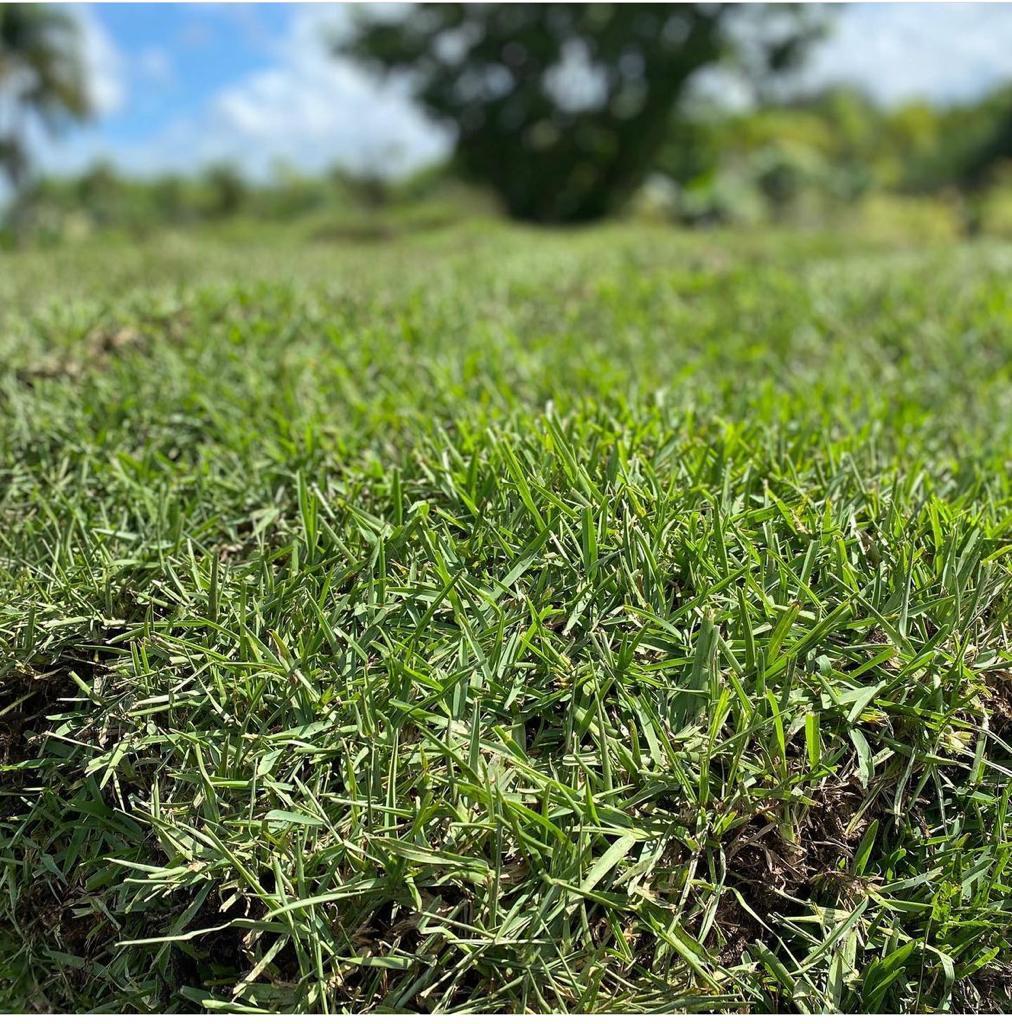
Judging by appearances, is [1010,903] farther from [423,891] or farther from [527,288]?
[527,288]

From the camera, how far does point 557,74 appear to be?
69.1 ft

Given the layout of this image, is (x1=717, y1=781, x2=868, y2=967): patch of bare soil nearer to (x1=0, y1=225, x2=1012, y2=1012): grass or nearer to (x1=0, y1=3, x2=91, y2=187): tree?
(x1=0, y1=225, x2=1012, y2=1012): grass

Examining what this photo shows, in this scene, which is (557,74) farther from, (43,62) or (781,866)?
(781,866)

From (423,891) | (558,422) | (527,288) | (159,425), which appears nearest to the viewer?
(423,891)

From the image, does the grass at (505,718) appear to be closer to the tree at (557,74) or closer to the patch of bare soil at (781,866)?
the patch of bare soil at (781,866)

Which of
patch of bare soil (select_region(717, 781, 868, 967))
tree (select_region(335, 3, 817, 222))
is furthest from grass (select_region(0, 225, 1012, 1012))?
tree (select_region(335, 3, 817, 222))

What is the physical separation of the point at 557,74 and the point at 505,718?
73.8 ft

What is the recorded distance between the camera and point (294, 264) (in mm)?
6320

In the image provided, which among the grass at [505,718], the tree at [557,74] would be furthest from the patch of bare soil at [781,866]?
the tree at [557,74]

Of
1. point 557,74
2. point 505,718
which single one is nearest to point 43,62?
point 557,74

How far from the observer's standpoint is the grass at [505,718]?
45.3 inches

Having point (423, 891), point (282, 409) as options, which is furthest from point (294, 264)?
point (423, 891)

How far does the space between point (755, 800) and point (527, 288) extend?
359 cm

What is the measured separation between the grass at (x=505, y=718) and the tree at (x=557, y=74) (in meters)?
20.4
